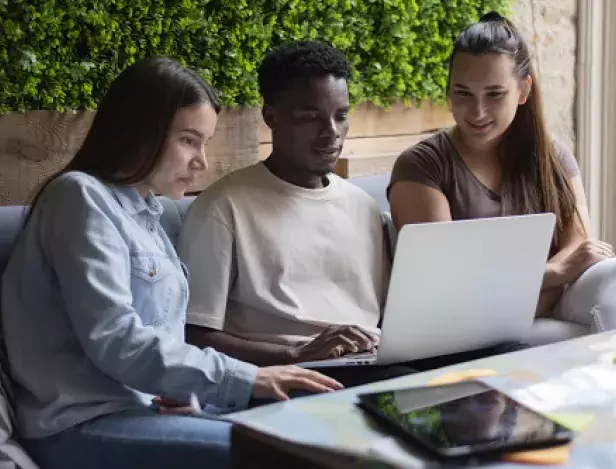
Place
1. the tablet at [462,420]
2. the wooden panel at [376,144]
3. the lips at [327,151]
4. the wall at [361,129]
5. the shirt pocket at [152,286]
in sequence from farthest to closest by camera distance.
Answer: the wooden panel at [376,144], the wall at [361,129], the lips at [327,151], the shirt pocket at [152,286], the tablet at [462,420]

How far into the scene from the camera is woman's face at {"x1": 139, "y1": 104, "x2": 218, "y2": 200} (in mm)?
1540

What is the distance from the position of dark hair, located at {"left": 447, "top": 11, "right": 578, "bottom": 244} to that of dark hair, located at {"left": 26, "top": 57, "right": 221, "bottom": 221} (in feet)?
2.54

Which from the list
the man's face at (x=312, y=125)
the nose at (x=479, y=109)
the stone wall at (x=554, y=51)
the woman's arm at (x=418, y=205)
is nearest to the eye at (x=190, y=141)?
the man's face at (x=312, y=125)

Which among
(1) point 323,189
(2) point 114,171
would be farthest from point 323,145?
(2) point 114,171

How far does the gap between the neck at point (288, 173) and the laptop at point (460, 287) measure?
425 mm

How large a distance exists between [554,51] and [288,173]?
1.62 m

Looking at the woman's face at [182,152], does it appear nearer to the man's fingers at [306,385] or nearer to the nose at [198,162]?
the nose at [198,162]

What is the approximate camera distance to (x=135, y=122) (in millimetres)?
1516

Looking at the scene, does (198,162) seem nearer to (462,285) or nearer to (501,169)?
(462,285)

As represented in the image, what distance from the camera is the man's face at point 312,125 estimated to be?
6.17 feet

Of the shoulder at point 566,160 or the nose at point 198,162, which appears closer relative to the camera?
the nose at point 198,162

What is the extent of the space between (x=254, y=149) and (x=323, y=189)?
1.74 ft

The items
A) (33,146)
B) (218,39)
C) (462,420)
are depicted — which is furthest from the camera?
(218,39)

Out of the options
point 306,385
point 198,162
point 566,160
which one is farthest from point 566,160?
point 306,385
